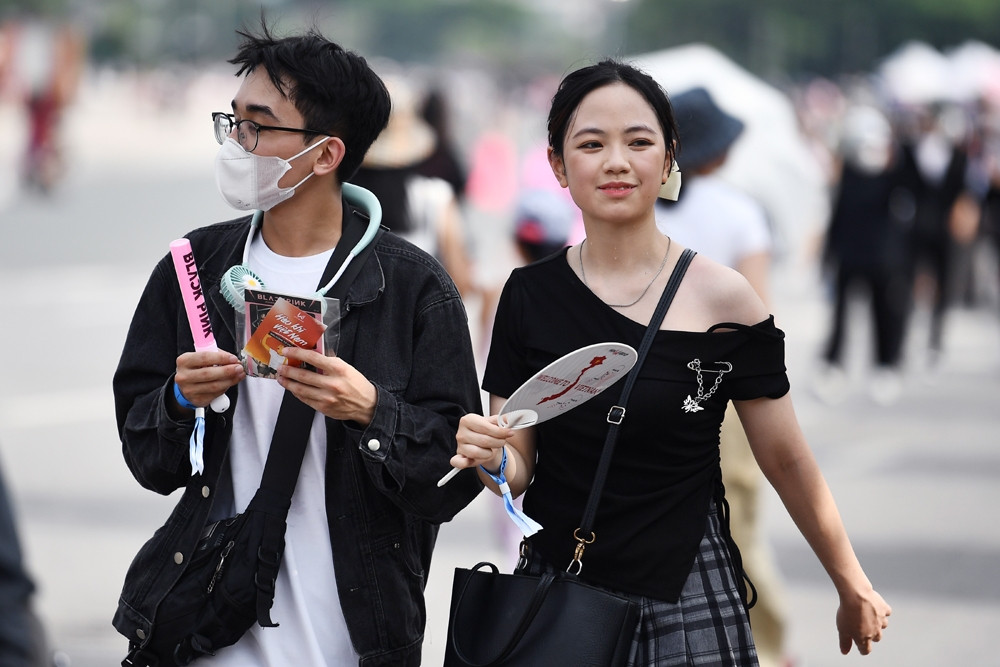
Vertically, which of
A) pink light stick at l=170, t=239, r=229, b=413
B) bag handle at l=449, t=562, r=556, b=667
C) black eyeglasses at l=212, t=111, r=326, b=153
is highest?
black eyeglasses at l=212, t=111, r=326, b=153

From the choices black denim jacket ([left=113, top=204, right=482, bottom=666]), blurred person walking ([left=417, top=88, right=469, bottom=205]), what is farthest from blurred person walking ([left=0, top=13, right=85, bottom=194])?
black denim jacket ([left=113, top=204, right=482, bottom=666])

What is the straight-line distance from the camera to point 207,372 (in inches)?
101

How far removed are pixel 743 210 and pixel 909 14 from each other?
70.9 meters

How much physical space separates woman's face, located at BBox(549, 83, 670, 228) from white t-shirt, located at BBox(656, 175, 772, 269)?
1.83m

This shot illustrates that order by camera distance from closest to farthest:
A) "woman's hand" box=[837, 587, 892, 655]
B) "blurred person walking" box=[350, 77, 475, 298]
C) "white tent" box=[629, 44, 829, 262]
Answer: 1. "woman's hand" box=[837, 587, 892, 655]
2. "blurred person walking" box=[350, 77, 475, 298]
3. "white tent" box=[629, 44, 829, 262]

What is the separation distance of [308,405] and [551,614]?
59cm

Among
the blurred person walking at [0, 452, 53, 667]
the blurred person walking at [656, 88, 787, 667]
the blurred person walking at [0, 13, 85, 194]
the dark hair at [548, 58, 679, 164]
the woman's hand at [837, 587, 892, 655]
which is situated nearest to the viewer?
the blurred person walking at [0, 452, 53, 667]

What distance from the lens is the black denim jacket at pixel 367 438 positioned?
2707 millimetres

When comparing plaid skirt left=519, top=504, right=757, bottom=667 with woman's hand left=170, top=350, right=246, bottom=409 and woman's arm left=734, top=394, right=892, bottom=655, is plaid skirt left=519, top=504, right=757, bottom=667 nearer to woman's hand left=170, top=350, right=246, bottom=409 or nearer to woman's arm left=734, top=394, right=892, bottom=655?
woman's arm left=734, top=394, right=892, bottom=655

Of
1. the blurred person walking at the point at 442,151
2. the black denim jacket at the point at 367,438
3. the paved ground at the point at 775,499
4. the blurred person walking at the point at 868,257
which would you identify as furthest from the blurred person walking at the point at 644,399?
the blurred person walking at the point at 868,257

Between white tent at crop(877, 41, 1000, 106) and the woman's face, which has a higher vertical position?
white tent at crop(877, 41, 1000, 106)

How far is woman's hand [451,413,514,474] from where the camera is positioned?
2.51m

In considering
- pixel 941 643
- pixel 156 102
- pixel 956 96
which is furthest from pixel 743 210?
pixel 156 102

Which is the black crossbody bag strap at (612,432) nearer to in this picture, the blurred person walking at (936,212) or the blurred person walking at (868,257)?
the blurred person walking at (868,257)
